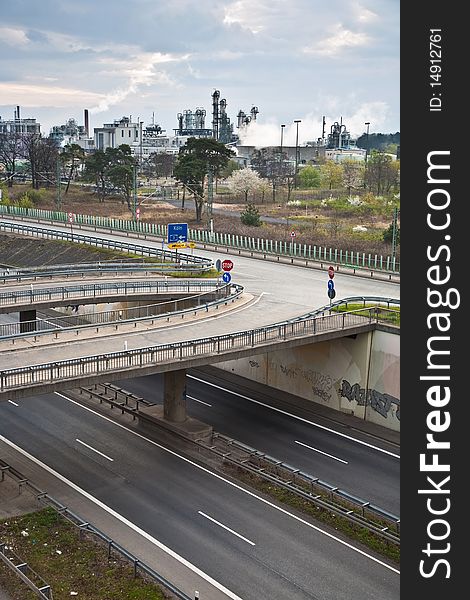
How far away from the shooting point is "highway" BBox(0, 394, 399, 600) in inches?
989

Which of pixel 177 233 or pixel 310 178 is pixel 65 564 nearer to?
pixel 177 233

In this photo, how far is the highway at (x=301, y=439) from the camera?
109ft

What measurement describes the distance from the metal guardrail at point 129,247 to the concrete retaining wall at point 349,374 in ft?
53.4

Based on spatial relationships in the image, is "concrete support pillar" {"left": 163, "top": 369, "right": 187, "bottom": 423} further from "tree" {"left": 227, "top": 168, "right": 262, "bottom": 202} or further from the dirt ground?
"tree" {"left": 227, "top": 168, "right": 262, "bottom": 202}

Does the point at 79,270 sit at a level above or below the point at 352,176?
below

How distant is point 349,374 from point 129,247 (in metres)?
33.3

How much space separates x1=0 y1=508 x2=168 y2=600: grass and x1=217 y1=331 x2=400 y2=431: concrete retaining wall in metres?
18.9

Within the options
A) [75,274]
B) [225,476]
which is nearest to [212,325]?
[225,476]

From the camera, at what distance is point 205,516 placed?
29484 millimetres

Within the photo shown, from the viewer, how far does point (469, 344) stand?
1762 centimetres

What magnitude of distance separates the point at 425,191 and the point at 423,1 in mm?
4422

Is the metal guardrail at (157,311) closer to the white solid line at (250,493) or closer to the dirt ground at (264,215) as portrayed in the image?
the white solid line at (250,493)

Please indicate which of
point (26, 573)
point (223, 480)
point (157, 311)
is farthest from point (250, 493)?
point (157, 311)

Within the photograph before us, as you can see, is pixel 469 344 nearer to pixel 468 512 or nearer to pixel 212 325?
pixel 468 512
